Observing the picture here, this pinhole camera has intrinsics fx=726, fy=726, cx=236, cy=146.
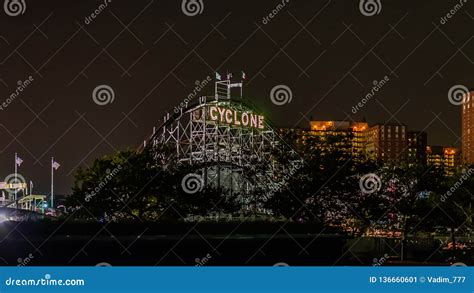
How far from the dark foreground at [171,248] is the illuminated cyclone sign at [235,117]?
2933 cm

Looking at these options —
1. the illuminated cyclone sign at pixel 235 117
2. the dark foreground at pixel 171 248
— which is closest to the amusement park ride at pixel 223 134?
the illuminated cyclone sign at pixel 235 117

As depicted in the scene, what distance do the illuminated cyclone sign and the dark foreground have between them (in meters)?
29.3

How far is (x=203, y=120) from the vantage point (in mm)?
60812

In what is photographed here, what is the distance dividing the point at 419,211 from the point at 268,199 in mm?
7141

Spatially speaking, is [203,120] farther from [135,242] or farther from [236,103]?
[135,242]

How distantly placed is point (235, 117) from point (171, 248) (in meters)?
36.2

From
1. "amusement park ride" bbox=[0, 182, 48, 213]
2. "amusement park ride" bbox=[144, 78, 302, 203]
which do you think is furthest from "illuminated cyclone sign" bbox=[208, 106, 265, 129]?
"amusement park ride" bbox=[0, 182, 48, 213]

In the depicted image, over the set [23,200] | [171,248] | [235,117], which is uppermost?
[235,117]

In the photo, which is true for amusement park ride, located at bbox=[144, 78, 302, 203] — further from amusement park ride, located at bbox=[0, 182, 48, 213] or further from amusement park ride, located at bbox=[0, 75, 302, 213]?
amusement park ride, located at bbox=[0, 182, 48, 213]

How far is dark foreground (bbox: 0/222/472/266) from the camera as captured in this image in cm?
2555

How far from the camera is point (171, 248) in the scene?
26.9m

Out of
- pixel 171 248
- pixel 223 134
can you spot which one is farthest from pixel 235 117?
pixel 171 248

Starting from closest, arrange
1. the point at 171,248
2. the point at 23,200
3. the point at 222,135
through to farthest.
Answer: the point at 171,248
the point at 222,135
the point at 23,200

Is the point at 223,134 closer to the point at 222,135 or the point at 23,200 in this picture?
the point at 222,135
